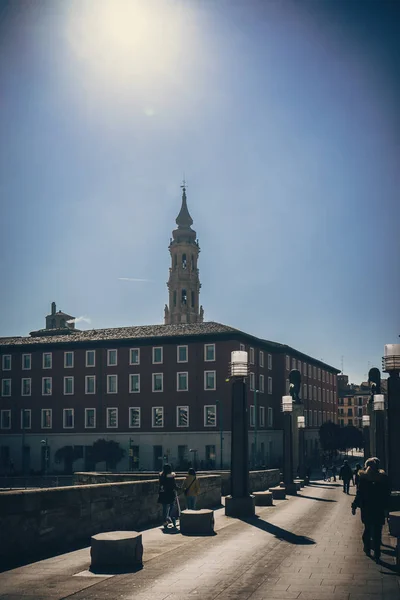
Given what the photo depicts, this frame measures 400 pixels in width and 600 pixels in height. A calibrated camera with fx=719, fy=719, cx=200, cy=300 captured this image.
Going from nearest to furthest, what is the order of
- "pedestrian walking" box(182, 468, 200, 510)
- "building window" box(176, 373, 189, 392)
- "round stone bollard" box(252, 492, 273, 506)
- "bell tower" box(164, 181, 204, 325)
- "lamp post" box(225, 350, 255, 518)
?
1. "lamp post" box(225, 350, 255, 518)
2. "pedestrian walking" box(182, 468, 200, 510)
3. "round stone bollard" box(252, 492, 273, 506)
4. "building window" box(176, 373, 189, 392)
5. "bell tower" box(164, 181, 204, 325)

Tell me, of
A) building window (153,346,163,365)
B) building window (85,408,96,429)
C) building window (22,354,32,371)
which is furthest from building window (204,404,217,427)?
building window (22,354,32,371)

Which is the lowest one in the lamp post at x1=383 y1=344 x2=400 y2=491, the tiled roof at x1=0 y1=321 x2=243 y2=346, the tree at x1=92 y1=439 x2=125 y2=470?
the tree at x1=92 y1=439 x2=125 y2=470

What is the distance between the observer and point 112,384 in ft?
248

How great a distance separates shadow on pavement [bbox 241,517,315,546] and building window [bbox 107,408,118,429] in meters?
57.1

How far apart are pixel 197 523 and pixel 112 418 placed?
198ft

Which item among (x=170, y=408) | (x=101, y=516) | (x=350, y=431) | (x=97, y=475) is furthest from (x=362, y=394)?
(x=101, y=516)

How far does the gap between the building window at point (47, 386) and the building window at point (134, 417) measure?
10.1m

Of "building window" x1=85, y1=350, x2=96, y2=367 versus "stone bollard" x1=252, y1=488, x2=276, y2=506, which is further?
"building window" x1=85, y1=350, x2=96, y2=367

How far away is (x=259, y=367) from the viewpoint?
7994 centimetres

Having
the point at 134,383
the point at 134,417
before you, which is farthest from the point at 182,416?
the point at 134,383

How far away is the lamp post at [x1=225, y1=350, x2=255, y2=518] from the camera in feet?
61.2

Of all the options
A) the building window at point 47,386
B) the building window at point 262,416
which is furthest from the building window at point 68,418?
Result: the building window at point 262,416

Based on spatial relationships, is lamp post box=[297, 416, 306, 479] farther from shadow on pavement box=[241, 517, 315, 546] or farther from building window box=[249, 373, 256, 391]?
building window box=[249, 373, 256, 391]

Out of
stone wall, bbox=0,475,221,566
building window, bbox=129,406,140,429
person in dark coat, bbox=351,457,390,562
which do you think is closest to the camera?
stone wall, bbox=0,475,221,566
